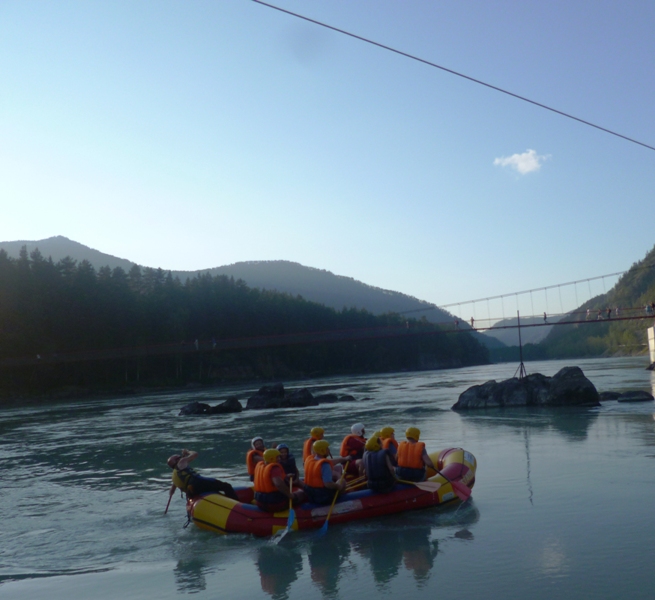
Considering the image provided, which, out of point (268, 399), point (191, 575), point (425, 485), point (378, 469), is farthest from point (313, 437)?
point (268, 399)

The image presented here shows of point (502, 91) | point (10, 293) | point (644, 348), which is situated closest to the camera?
point (502, 91)

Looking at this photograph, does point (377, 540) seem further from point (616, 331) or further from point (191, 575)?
point (616, 331)

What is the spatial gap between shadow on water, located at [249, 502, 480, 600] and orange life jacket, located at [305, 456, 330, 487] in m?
0.78

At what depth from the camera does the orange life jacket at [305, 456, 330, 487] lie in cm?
1060

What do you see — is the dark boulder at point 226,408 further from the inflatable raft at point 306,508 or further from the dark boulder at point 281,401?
the inflatable raft at point 306,508

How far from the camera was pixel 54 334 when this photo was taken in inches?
2972

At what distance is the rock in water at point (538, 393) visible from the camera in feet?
95.5

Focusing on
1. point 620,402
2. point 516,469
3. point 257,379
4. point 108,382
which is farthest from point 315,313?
point 516,469

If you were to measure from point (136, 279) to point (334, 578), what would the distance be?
98105mm

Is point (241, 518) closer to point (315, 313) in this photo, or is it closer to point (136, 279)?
point (136, 279)

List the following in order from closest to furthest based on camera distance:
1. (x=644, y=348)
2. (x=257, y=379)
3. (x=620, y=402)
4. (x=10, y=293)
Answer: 1. (x=620, y=402)
2. (x=10, y=293)
3. (x=257, y=379)
4. (x=644, y=348)

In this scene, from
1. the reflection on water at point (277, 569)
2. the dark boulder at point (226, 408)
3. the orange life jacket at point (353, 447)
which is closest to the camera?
the reflection on water at point (277, 569)

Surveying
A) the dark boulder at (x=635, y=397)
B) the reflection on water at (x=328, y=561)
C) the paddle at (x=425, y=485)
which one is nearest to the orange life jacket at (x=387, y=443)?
the paddle at (x=425, y=485)

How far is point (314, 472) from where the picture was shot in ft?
34.9
